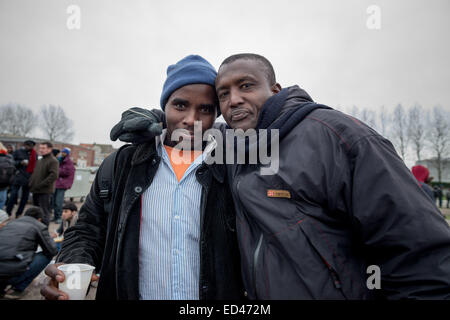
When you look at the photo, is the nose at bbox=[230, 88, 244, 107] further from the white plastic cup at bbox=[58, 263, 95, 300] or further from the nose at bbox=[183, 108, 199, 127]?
the white plastic cup at bbox=[58, 263, 95, 300]

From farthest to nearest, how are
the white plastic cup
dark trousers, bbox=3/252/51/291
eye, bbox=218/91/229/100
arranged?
dark trousers, bbox=3/252/51/291 < eye, bbox=218/91/229/100 < the white plastic cup

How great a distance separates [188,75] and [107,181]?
93cm

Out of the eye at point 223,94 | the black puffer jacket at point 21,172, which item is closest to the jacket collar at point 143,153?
the eye at point 223,94

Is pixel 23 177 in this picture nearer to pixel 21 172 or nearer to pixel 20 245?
pixel 21 172

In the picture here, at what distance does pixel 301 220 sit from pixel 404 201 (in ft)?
1.40

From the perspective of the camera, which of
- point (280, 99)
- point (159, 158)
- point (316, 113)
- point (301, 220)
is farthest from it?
point (159, 158)

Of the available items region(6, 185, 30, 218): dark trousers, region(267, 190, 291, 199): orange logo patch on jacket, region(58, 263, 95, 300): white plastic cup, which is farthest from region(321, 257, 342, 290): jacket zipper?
region(6, 185, 30, 218): dark trousers

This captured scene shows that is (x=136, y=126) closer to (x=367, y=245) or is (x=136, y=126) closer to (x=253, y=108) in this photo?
(x=253, y=108)

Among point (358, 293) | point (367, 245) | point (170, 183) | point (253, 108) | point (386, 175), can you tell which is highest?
point (253, 108)

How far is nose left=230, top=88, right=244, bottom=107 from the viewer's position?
1.62 meters

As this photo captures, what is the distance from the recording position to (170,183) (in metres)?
1.64

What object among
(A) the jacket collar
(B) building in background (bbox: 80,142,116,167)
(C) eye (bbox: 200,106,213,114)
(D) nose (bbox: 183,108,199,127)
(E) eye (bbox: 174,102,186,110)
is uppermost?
(E) eye (bbox: 174,102,186,110)

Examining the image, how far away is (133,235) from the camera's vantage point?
149 cm
